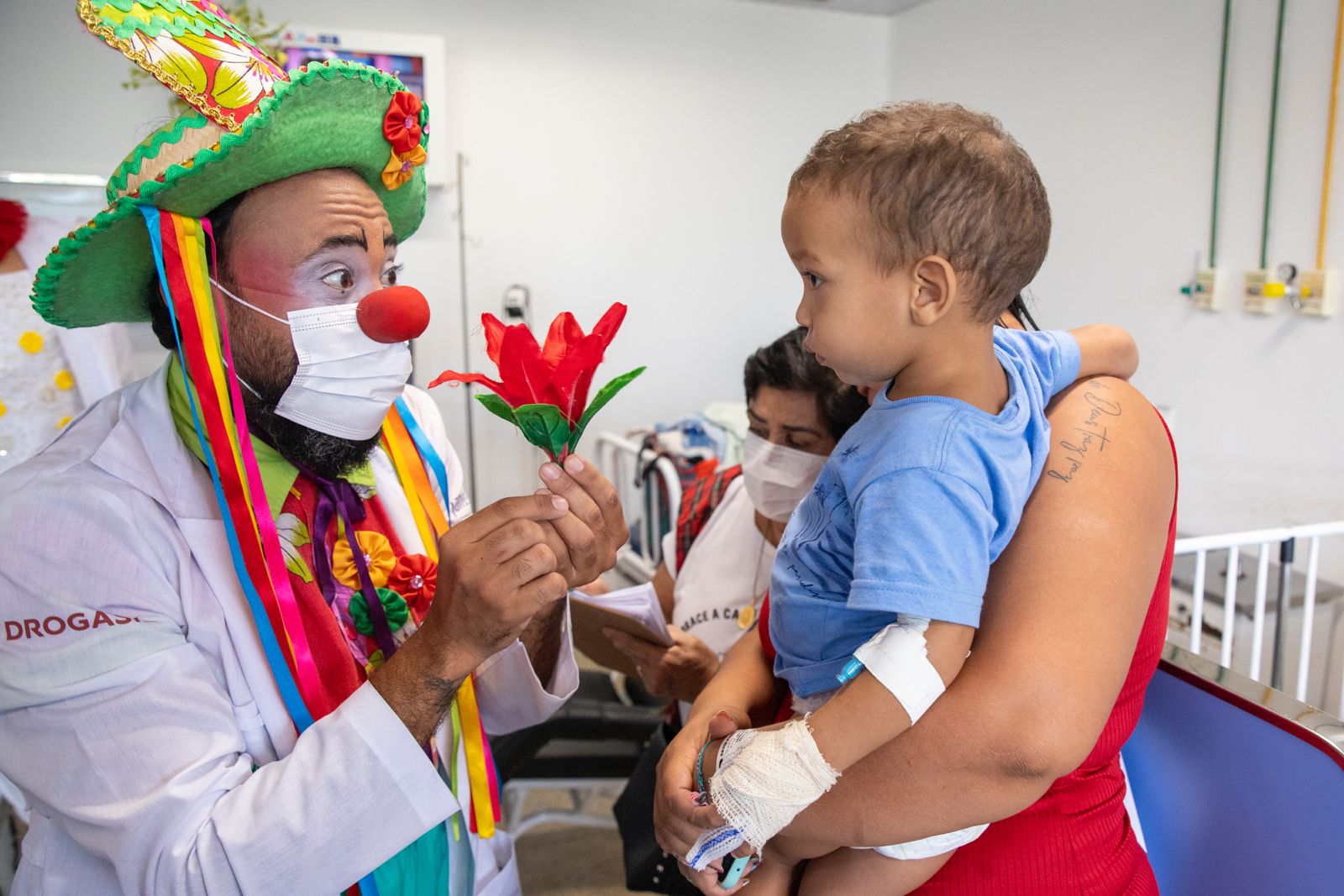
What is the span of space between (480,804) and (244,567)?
1.62ft

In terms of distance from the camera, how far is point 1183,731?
1351mm

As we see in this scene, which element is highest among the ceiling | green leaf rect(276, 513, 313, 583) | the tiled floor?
the ceiling

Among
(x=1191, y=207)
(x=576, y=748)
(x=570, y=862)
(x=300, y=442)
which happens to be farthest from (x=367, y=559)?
(x=1191, y=207)

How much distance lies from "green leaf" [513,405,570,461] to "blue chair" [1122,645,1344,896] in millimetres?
975

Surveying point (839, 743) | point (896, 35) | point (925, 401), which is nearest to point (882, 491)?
point (925, 401)

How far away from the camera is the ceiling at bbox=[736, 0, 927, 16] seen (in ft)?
16.4

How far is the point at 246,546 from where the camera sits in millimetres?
1116

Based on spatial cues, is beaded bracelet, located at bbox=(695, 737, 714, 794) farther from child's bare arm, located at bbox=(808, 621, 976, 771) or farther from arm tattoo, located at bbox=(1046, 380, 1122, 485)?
arm tattoo, located at bbox=(1046, 380, 1122, 485)

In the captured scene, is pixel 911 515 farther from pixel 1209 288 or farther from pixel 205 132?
pixel 1209 288

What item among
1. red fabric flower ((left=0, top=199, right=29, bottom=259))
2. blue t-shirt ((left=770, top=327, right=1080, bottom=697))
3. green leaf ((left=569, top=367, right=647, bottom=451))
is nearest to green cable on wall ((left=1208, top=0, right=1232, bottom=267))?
blue t-shirt ((left=770, top=327, right=1080, bottom=697))

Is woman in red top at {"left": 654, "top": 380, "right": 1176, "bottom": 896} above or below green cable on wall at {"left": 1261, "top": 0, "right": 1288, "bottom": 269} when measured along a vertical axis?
below

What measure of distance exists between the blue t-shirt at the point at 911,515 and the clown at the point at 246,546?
9.6 inches

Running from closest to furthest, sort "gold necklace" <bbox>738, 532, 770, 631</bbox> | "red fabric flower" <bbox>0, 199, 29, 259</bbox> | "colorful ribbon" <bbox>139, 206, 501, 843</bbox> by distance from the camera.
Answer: "colorful ribbon" <bbox>139, 206, 501, 843</bbox> → "gold necklace" <bbox>738, 532, 770, 631</bbox> → "red fabric flower" <bbox>0, 199, 29, 259</bbox>

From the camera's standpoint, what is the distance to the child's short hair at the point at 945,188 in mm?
947
